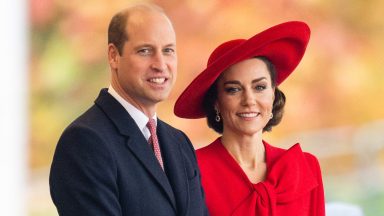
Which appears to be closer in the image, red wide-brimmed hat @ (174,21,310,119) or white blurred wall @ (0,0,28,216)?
red wide-brimmed hat @ (174,21,310,119)

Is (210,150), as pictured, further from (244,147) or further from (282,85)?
(282,85)

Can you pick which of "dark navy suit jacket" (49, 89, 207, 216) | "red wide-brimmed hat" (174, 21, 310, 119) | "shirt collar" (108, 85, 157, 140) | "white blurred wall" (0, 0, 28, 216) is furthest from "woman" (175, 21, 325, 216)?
"white blurred wall" (0, 0, 28, 216)

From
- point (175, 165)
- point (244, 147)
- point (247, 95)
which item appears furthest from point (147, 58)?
point (244, 147)

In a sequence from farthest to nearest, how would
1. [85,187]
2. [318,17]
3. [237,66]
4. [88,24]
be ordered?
[318,17]
[88,24]
[237,66]
[85,187]

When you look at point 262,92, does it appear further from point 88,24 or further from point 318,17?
point 318,17

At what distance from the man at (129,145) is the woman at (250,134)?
0.37m

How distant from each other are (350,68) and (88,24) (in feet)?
4.19

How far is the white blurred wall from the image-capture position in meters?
2.68

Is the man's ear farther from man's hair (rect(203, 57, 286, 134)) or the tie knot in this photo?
man's hair (rect(203, 57, 286, 134))

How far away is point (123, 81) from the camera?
1.62 metres

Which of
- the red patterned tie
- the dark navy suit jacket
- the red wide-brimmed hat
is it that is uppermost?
the red wide-brimmed hat

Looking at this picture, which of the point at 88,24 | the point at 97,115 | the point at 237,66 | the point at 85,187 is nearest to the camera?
the point at 85,187

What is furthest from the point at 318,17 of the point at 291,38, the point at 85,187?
the point at 85,187

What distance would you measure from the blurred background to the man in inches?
49.1
